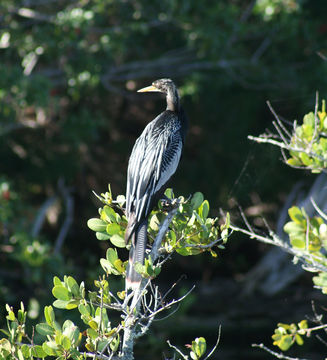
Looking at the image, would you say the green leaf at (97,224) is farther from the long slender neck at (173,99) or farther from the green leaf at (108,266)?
the long slender neck at (173,99)

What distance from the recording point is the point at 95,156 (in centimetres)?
942

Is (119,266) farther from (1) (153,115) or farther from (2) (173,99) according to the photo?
(1) (153,115)

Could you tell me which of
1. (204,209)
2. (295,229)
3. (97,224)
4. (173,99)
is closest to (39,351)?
(97,224)

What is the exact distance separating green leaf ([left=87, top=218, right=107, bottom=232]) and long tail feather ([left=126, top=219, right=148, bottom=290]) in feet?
0.64

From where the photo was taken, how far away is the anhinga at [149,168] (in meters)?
3.00

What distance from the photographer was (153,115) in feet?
31.9

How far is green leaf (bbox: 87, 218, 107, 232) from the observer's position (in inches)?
111

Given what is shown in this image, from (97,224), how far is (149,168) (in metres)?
0.89

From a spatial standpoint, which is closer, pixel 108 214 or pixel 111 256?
pixel 111 256

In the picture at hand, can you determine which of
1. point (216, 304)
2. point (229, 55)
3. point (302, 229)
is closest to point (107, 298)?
point (302, 229)

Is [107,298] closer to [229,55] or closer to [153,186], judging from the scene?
[153,186]

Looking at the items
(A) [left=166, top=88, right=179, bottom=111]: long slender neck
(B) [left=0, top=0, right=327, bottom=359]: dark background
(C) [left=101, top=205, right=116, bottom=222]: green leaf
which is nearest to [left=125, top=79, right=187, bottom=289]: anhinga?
(A) [left=166, top=88, right=179, bottom=111]: long slender neck

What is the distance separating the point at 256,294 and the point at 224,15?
411 centimetres

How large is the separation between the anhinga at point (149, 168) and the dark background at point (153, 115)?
108 centimetres
